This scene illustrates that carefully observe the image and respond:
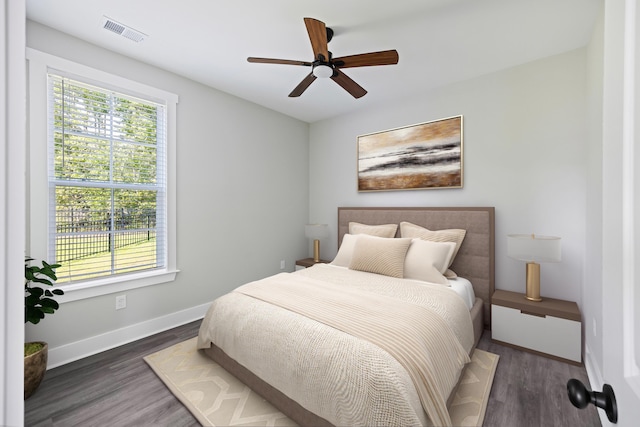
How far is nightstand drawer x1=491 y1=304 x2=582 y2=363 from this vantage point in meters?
2.27

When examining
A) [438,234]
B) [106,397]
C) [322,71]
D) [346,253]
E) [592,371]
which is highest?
[322,71]

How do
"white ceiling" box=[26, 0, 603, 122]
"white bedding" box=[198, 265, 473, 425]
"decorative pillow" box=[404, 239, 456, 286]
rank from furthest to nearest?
"decorative pillow" box=[404, 239, 456, 286] < "white ceiling" box=[26, 0, 603, 122] < "white bedding" box=[198, 265, 473, 425]

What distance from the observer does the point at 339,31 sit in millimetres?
2270

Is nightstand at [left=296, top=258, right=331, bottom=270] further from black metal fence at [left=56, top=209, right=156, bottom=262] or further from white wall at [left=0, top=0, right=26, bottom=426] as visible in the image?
white wall at [left=0, top=0, right=26, bottom=426]

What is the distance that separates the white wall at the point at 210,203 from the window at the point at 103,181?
0.75 feet

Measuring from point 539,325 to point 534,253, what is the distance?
64cm

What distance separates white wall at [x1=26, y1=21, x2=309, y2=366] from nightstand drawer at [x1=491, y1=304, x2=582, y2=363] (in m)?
2.80

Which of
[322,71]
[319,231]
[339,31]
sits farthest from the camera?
[319,231]

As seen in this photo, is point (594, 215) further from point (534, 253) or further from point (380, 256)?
point (380, 256)

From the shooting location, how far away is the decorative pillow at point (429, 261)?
105 inches

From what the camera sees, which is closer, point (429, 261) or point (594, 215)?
point (594, 215)

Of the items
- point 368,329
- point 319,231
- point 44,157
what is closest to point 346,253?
point 319,231

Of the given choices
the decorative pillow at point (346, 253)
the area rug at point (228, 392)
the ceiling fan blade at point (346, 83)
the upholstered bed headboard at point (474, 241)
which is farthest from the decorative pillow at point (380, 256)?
the ceiling fan blade at point (346, 83)

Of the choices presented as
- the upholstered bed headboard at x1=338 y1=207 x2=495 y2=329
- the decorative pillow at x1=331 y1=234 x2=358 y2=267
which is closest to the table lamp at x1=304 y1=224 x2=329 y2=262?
the decorative pillow at x1=331 y1=234 x2=358 y2=267
